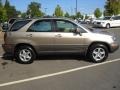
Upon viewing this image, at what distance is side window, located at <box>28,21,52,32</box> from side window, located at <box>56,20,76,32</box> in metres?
0.32

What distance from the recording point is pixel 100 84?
751 cm

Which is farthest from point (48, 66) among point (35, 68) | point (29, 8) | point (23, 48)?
point (29, 8)

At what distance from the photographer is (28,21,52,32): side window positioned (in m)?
10.7

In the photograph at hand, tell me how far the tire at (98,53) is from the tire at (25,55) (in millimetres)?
2043

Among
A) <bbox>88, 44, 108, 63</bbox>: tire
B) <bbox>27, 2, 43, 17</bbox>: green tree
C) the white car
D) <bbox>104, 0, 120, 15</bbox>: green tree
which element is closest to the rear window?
<bbox>88, 44, 108, 63</bbox>: tire

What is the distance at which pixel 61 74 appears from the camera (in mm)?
8766

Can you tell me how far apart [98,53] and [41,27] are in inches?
88.0

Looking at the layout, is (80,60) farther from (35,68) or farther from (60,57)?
(35,68)

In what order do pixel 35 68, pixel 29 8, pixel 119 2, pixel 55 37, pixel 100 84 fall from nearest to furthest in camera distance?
pixel 100 84 < pixel 35 68 < pixel 55 37 < pixel 119 2 < pixel 29 8

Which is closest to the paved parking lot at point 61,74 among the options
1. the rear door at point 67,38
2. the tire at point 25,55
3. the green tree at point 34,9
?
the tire at point 25,55

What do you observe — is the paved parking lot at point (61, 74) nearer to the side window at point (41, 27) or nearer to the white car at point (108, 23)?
the side window at point (41, 27)

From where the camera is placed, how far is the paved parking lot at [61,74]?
7.43 meters

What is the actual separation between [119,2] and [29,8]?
80.5ft

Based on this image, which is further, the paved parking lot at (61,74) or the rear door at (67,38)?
the rear door at (67,38)
